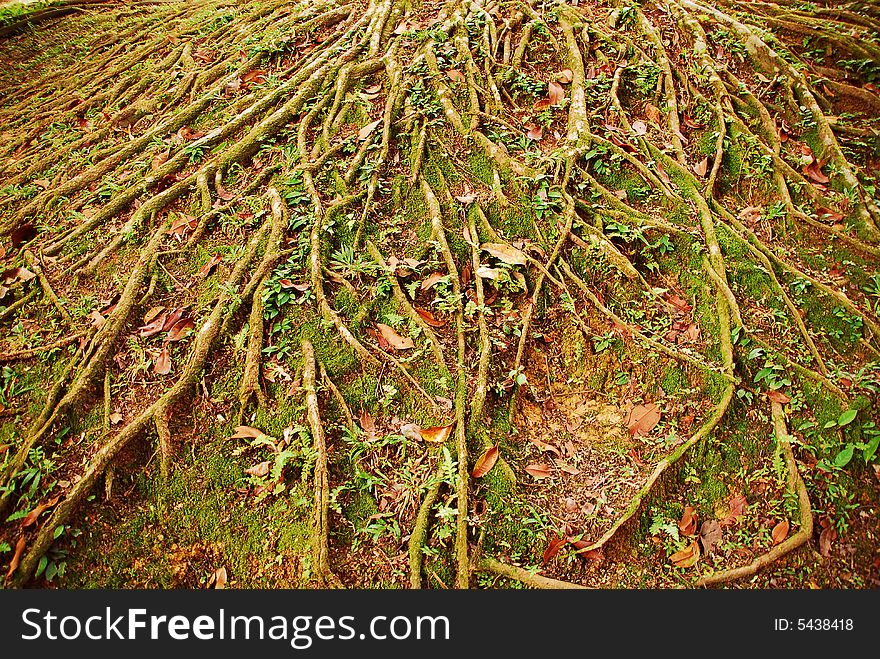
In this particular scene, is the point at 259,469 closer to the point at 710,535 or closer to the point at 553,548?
the point at 553,548

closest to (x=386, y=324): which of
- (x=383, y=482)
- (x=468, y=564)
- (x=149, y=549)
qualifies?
(x=383, y=482)

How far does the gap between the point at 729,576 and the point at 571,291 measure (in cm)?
175

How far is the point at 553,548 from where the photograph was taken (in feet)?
9.56

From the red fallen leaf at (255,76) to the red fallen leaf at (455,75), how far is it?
1537 millimetres

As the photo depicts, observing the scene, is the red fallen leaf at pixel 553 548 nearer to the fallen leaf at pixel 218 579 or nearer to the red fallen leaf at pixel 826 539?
the red fallen leaf at pixel 826 539

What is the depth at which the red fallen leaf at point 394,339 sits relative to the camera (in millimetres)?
3333

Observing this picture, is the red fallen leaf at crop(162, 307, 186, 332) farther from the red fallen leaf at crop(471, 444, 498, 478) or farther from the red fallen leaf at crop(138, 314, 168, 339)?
the red fallen leaf at crop(471, 444, 498, 478)

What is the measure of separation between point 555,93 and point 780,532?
3.24 metres

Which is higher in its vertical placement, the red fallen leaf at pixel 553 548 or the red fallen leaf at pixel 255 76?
the red fallen leaf at pixel 255 76

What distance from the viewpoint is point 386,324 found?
11.2 feet

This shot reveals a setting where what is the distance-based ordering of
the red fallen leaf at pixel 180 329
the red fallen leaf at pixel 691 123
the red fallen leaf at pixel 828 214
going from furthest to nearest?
the red fallen leaf at pixel 691 123, the red fallen leaf at pixel 828 214, the red fallen leaf at pixel 180 329

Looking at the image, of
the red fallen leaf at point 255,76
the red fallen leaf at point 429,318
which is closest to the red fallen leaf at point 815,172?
the red fallen leaf at point 429,318

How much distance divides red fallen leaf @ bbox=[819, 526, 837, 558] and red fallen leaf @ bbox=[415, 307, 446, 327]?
2.29 meters

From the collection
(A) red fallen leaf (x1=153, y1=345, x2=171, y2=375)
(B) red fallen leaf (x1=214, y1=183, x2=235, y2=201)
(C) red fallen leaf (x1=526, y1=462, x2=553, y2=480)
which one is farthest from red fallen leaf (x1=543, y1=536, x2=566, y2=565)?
(B) red fallen leaf (x1=214, y1=183, x2=235, y2=201)
